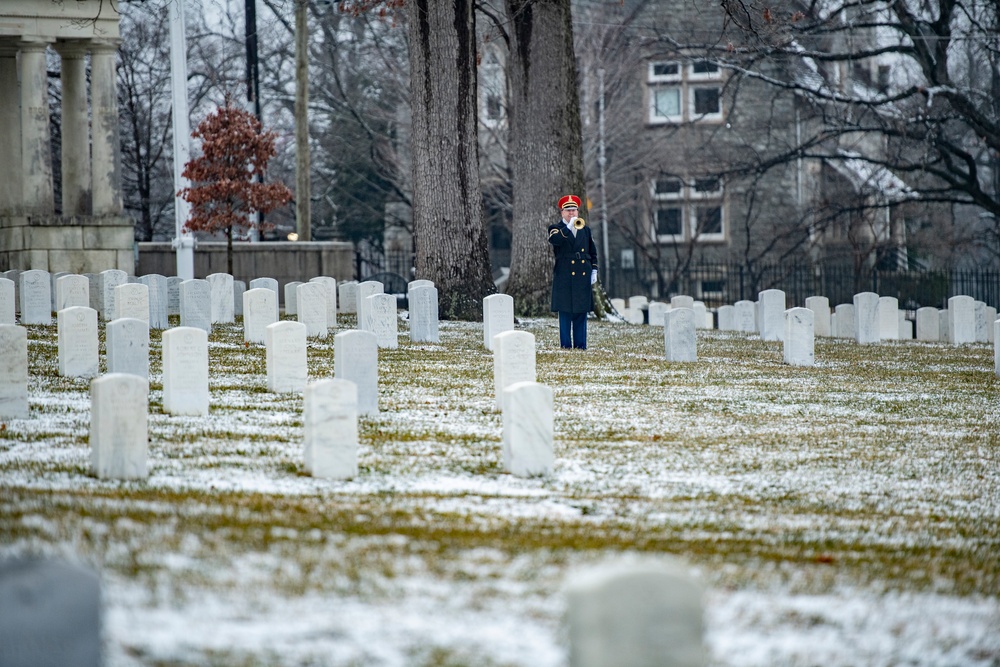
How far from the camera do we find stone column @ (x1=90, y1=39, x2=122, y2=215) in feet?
81.3

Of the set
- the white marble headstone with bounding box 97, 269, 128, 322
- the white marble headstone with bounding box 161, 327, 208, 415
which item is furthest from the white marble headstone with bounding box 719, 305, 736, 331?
the white marble headstone with bounding box 161, 327, 208, 415

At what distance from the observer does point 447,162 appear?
18.5 metres

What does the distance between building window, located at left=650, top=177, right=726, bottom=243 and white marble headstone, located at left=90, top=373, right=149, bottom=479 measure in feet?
94.8

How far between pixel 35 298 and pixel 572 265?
7639 millimetres

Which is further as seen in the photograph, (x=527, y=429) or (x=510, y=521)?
(x=527, y=429)

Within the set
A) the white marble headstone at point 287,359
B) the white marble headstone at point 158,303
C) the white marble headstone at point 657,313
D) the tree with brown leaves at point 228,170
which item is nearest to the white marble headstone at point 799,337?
the white marble headstone at point 287,359

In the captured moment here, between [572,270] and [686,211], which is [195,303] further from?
[686,211]

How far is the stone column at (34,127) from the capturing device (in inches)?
961

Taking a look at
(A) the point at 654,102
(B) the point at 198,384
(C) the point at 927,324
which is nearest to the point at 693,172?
(A) the point at 654,102

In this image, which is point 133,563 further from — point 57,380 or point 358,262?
point 358,262

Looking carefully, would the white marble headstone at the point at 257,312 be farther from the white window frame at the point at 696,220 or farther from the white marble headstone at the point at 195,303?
the white window frame at the point at 696,220

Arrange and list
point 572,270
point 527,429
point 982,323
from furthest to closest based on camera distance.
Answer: point 982,323
point 572,270
point 527,429

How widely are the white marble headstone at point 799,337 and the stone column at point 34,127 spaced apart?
16422 millimetres

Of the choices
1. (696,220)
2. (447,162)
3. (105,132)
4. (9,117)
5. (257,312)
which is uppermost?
(9,117)
